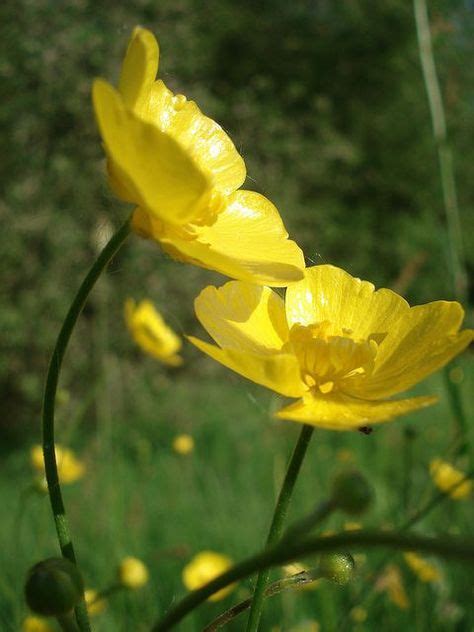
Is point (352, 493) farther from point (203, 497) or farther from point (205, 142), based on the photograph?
point (203, 497)

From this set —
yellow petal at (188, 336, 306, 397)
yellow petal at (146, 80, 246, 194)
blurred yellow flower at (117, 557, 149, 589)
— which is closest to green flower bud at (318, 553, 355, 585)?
yellow petal at (188, 336, 306, 397)

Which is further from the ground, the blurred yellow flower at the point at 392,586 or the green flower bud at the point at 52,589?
the green flower bud at the point at 52,589

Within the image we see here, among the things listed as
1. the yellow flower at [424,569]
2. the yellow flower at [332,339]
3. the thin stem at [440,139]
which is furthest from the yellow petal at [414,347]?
the yellow flower at [424,569]

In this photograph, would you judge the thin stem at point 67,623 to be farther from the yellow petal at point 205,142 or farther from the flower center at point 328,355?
the yellow petal at point 205,142

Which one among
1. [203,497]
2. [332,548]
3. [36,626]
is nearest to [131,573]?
[36,626]

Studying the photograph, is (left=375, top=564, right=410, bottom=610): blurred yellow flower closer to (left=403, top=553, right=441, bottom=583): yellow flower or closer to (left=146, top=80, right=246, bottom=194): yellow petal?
(left=403, top=553, right=441, bottom=583): yellow flower
